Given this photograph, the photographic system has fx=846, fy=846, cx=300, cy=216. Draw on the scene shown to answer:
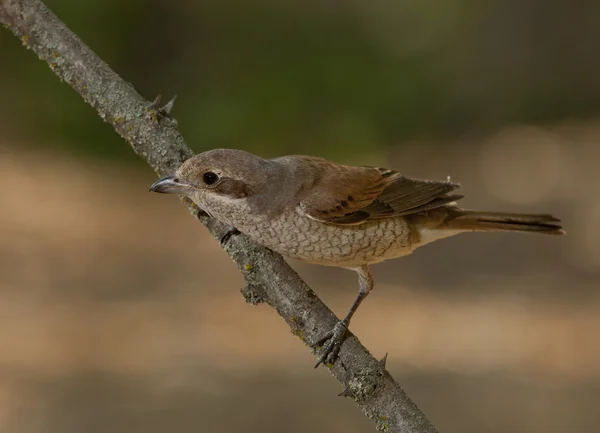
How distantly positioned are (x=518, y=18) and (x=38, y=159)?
6298mm

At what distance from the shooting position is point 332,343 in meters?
2.82

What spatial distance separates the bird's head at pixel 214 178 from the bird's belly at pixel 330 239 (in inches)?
5.8

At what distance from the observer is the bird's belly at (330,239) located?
310 cm

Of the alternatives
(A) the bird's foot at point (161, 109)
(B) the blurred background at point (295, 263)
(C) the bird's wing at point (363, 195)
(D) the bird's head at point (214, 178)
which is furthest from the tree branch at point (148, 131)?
(B) the blurred background at point (295, 263)

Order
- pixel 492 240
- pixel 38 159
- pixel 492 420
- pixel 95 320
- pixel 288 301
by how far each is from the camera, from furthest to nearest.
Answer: pixel 38 159
pixel 492 240
pixel 95 320
pixel 492 420
pixel 288 301

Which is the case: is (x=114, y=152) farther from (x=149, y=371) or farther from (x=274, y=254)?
(x=274, y=254)

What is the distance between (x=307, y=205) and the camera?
328cm

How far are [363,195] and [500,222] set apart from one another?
0.64m

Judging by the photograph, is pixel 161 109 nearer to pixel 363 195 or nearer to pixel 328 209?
pixel 328 209

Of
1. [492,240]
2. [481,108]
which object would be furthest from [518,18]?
[492,240]

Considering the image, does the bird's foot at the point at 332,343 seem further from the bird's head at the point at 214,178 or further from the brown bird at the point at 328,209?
the bird's head at the point at 214,178

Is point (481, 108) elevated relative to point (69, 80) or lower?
elevated

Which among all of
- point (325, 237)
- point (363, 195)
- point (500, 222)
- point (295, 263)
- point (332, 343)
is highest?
point (295, 263)

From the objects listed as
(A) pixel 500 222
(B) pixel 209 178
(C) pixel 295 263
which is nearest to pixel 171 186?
(B) pixel 209 178
